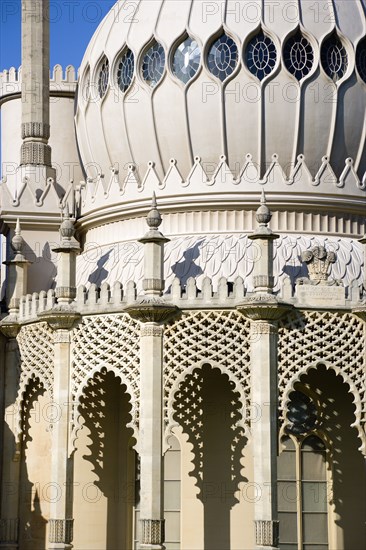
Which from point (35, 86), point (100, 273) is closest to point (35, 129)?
point (35, 86)

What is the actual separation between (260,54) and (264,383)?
26.1 ft

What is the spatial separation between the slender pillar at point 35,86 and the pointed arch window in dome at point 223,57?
4395 millimetres

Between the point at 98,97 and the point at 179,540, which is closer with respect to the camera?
the point at 179,540

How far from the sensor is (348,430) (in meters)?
28.4

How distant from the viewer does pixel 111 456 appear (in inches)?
1153

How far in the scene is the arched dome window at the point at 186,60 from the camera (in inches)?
1175

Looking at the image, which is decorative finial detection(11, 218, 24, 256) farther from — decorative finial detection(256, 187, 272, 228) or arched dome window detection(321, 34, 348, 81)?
arched dome window detection(321, 34, 348, 81)

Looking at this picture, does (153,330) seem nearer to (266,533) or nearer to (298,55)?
(266,533)

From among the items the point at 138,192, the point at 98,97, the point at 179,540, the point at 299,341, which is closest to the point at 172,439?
the point at 179,540

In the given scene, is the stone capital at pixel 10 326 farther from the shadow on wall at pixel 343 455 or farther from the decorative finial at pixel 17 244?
the shadow on wall at pixel 343 455

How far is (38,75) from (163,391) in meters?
9.30

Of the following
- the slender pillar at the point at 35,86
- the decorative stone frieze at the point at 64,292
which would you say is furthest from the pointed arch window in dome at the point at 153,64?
the decorative stone frieze at the point at 64,292

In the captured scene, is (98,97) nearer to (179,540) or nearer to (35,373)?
(35,373)

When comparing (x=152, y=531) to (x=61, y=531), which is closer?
(x=152, y=531)
